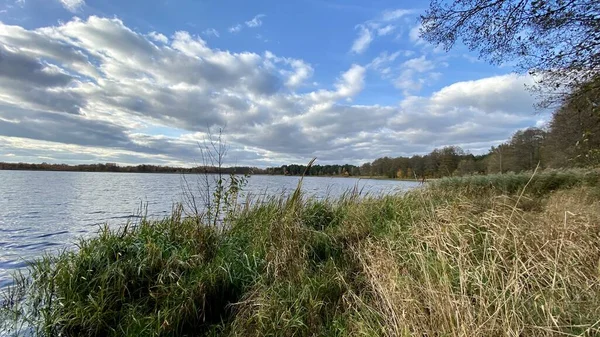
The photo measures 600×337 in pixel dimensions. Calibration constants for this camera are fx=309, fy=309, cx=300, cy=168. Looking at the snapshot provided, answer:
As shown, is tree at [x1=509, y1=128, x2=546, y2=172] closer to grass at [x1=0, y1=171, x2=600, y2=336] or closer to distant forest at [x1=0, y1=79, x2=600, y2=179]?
distant forest at [x1=0, y1=79, x2=600, y2=179]

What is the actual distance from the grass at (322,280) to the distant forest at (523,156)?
1086mm

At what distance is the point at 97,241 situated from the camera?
457cm

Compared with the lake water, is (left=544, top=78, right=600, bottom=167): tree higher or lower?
higher

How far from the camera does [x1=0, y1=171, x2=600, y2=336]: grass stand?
235 cm

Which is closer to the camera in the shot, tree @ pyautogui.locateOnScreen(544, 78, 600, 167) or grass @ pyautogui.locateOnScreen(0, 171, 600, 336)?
grass @ pyautogui.locateOnScreen(0, 171, 600, 336)

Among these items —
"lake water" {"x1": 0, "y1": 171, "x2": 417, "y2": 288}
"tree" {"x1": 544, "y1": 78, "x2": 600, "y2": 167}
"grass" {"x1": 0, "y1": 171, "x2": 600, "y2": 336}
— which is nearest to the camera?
"grass" {"x1": 0, "y1": 171, "x2": 600, "y2": 336}

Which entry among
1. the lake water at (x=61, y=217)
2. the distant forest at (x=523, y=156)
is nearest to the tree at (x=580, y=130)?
the distant forest at (x=523, y=156)

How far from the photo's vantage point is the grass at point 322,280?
2.35 metres

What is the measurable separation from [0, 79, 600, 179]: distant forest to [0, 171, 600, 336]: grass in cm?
109

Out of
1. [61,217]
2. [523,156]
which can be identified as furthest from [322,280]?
[523,156]

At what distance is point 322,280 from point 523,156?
79.0ft

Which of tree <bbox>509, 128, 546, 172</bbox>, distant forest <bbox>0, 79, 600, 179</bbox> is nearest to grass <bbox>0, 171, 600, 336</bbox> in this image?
distant forest <bbox>0, 79, 600, 179</bbox>

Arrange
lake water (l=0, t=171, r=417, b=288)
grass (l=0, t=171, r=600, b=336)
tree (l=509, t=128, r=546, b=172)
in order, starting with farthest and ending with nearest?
tree (l=509, t=128, r=546, b=172)
lake water (l=0, t=171, r=417, b=288)
grass (l=0, t=171, r=600, b=336)

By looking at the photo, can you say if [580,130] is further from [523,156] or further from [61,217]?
[61,217]
